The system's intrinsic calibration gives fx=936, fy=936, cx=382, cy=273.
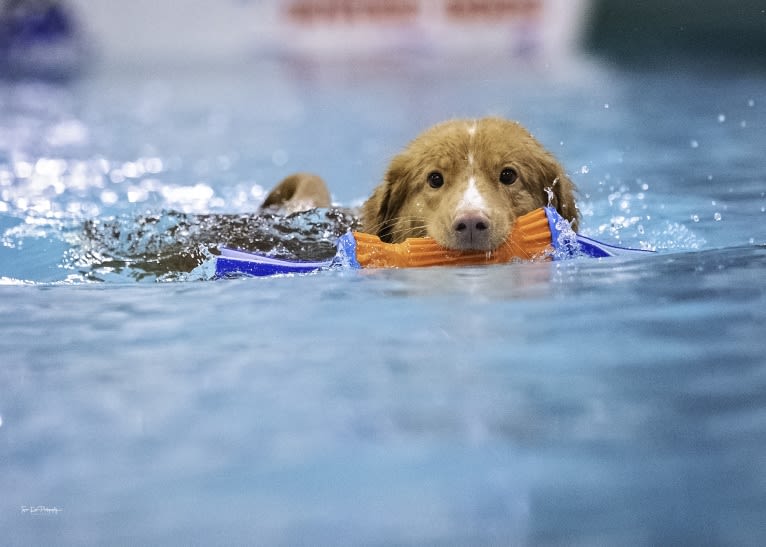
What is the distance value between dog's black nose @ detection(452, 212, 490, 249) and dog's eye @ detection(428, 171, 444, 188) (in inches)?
19.4

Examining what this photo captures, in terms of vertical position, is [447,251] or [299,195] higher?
[299,195]

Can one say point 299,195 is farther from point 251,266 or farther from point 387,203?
point 251,266

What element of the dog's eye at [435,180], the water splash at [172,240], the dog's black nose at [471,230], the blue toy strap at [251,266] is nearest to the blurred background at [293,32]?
the water splash at [172,240]

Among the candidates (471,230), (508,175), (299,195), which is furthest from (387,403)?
(299,195)

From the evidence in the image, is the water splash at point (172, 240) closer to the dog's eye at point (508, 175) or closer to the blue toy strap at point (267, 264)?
the blue toy strap at point (267, 264)

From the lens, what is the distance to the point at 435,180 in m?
3.78

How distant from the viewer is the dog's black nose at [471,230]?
3.25 metres

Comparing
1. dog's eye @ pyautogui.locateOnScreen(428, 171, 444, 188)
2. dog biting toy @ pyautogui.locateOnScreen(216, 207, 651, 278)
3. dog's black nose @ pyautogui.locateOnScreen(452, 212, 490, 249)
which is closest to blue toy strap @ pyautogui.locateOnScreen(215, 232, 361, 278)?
dog biting toy @ pyautogui.locateOnScreen(216, 207, 651, 278)

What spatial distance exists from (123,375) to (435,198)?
1.92 m

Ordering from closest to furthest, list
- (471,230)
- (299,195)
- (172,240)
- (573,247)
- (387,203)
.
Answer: (471,230) → (573,247) → (387,203) → (172,240) → (299,195)

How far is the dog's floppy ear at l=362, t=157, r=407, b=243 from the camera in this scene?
4023 millimetres

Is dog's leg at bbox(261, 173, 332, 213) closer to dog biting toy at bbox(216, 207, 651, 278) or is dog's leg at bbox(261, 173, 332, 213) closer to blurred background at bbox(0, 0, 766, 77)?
dog biting toy at bbox(216, 207, 651, 278)

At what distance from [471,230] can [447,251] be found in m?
0.14

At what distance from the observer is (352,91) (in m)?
11.6
